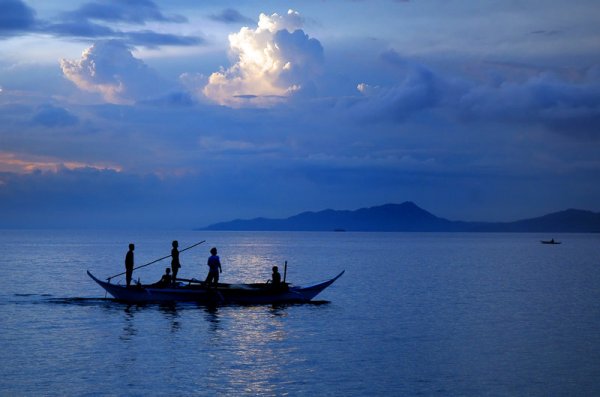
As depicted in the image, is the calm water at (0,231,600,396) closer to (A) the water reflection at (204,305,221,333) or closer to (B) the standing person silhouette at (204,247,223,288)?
(A) the water reflection at (204,305,221,333)

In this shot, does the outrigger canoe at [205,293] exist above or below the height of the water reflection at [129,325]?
above

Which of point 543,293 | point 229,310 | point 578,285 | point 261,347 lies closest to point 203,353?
point 261,347

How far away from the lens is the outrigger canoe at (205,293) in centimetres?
3912

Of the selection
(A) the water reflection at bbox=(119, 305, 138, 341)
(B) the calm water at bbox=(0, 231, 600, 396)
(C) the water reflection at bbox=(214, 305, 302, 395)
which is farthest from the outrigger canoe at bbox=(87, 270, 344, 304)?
(C) the water reflection at bbox=(214, 305, 302, 395)

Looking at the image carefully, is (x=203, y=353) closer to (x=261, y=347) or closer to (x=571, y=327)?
(x=261, y=347)

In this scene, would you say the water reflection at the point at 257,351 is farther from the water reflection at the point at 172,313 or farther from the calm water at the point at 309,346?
the water reflection at the point at 172,313

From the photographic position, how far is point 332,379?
2267 centimetres

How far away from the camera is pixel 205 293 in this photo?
39312 mm

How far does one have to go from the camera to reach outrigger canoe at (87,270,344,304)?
39.1m

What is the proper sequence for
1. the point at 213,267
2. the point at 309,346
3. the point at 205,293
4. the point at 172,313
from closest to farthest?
the point at 309,346 < the point at 172,313 < the point at 213,267 < the point at 205,293

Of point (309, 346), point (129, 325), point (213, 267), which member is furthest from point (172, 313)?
point (309, 346)

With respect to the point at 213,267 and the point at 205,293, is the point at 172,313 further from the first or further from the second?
the point at 213,267

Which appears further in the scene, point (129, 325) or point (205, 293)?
point (205, 293)

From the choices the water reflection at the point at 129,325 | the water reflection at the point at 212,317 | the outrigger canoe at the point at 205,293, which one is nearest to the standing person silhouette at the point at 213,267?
the outrigger canoe at the point at 205,293
